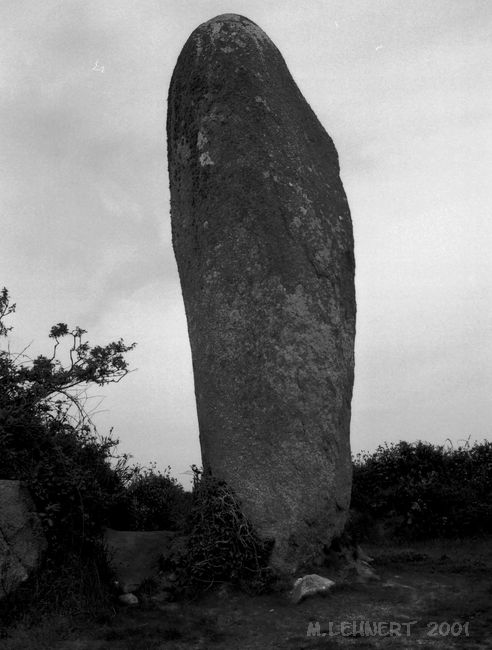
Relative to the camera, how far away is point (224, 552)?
7.90 m

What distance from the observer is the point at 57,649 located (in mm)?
6578

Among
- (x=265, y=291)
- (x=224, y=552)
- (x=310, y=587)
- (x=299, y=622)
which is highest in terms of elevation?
(x=265, y=291)

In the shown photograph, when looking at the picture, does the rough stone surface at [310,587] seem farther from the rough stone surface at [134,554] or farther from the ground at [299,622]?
the rough stone surface at [134,554]

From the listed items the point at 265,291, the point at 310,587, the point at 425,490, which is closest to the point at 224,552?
the point at 310,587

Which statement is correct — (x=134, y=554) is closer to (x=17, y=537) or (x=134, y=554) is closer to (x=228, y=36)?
(x=17, y=537)

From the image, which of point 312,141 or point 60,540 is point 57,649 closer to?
point 60,540

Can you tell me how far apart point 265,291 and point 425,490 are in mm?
5848

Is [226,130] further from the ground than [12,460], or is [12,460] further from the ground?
[226,130]

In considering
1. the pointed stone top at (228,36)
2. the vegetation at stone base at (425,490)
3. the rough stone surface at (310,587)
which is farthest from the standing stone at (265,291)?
the vegetation at stone base at (425,490)

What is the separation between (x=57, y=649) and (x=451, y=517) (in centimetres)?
753

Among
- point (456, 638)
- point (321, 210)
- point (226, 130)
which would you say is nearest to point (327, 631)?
point (456, 638)

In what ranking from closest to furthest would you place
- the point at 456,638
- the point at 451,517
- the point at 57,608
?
1. the point at 456,638
2. the point at 57,608
3. the point at 451,517

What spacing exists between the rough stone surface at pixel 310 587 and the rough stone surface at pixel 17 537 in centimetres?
257

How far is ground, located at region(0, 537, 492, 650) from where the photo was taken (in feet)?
21.0
